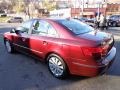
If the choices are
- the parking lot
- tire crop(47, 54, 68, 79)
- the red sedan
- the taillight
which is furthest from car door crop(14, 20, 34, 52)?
the taillight

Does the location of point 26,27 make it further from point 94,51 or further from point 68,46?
point 94,51

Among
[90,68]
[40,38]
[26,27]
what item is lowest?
[90,68]

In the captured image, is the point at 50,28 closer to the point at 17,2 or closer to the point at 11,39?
the point at 11,39

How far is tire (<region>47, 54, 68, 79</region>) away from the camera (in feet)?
17.0

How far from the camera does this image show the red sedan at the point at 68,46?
4.69 meters

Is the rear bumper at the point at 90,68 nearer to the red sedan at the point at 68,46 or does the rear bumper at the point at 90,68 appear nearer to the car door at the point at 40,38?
the red sedan at the point at 68,46

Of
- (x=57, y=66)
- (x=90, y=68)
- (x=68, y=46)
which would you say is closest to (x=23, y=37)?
(x=57, y=66)

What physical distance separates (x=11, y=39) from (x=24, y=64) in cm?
133

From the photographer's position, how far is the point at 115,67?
618 centimetres

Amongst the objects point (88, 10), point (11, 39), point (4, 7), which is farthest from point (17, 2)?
point (11, 39)

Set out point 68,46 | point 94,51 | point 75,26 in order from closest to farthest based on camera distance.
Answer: point 94,51
point 68,46
point 75,26

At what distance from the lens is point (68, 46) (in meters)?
4.91

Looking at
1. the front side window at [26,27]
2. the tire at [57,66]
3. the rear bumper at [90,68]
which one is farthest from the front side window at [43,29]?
the rear bumper at [90,68]

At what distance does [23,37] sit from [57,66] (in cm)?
181
